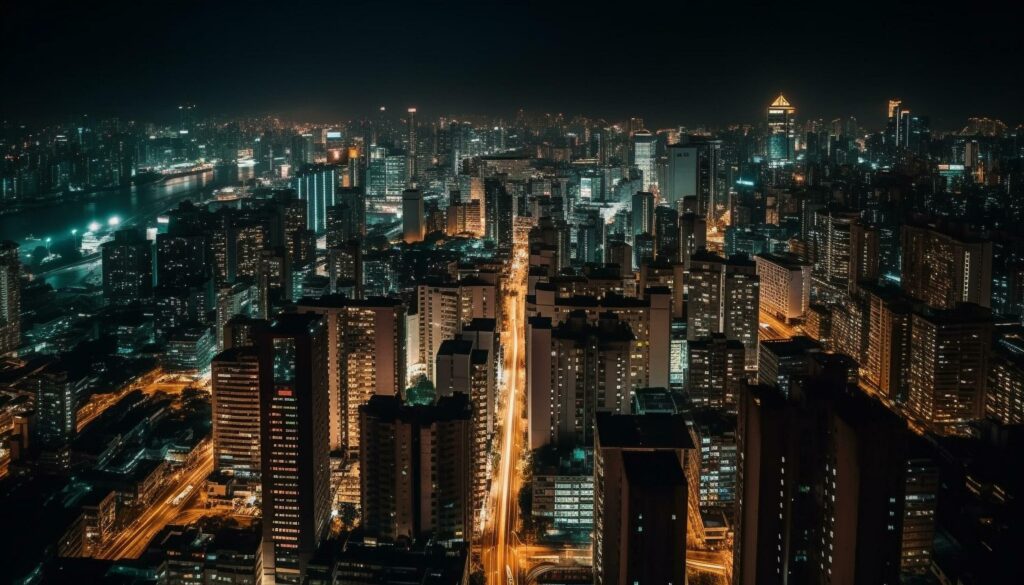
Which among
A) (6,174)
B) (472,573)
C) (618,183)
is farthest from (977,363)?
(618,183)

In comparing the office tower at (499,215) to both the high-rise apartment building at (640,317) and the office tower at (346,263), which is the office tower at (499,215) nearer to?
the office tower at (346,263)

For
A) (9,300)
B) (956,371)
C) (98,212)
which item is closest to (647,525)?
(956,371)

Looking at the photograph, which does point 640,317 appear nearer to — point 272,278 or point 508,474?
point 508,474

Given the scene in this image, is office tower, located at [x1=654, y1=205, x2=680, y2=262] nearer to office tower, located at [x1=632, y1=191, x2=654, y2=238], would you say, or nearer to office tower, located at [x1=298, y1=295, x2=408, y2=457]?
office tower, located at [x1=632, y1=191, x2=654, y2=238]

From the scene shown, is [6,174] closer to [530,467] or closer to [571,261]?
[530,467]

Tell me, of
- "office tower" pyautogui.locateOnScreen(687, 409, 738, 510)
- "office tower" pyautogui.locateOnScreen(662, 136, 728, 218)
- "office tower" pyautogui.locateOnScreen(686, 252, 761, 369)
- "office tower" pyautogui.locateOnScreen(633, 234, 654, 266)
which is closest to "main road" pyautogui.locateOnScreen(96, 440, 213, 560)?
"office tower" pyautogui.locateOnScreen(687, 409, 738, 510)

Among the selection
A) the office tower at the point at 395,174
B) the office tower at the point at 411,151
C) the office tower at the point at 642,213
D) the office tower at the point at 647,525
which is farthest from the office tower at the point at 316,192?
the office tower at the point at 647,525
